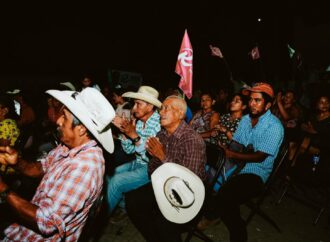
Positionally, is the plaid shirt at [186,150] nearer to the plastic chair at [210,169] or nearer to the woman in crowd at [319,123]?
the plastic chair at [210,169]

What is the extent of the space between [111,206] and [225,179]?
1589 millimetres

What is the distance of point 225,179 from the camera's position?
354 cm

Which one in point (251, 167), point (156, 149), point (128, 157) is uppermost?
point (156, 149)

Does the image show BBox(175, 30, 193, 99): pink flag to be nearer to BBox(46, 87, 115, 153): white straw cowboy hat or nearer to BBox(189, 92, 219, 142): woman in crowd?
BBox(189, 92, 219, 142): woman in crowd

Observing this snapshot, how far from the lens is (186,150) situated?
284cm

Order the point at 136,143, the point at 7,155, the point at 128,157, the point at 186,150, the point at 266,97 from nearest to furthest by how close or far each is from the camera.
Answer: the point at 7,155, the point at 186,150, the point at 136,143, the point at 266,97, the point at 128,157

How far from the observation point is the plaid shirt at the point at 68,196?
161 centimetres

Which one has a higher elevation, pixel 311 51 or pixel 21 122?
pixel 311 51

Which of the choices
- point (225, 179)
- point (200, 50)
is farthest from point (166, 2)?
point (225, 179)

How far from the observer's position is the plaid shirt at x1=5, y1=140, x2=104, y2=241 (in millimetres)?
1611

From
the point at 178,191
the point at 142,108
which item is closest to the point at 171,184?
the point at 178,191

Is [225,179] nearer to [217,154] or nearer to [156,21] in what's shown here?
[217,154]

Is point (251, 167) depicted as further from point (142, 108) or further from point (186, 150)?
point (142, 108)

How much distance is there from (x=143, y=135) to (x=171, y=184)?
1.54m
